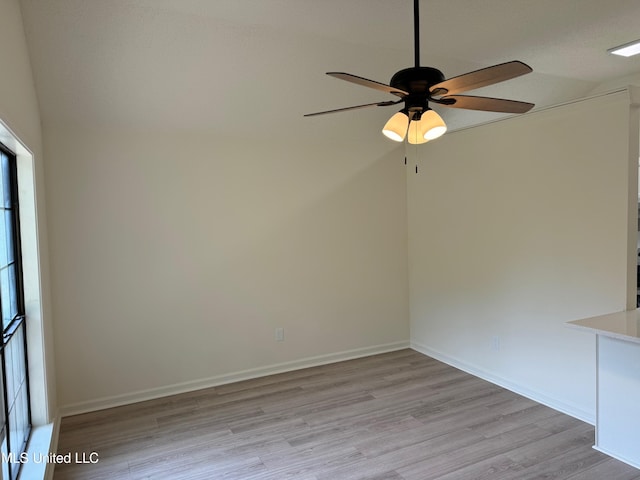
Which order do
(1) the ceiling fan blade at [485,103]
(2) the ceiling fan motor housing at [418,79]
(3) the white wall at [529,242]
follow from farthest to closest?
(3) the white wall at [529,242] < (1) the ceiling fan blade at [485,103] < (2) the ceiling fan motor housing at [418,79]

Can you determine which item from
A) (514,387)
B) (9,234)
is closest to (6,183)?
(9,234)

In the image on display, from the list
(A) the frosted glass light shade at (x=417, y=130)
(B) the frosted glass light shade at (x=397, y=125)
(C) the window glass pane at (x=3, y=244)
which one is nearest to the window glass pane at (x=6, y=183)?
(C) the window glass pane at (x=3, y=244)

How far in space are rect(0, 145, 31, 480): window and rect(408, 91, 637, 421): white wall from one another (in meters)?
3.58

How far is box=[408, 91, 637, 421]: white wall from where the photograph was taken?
297 cm

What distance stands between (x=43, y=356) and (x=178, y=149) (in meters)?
1.96

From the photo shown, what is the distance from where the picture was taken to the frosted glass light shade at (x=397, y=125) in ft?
6.98

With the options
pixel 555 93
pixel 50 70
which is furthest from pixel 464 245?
pixel 50 70

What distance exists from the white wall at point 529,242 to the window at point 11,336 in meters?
3.58

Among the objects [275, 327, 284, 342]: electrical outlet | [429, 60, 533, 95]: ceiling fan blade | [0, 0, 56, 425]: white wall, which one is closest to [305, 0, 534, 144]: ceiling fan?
[429, 60, 533, 95]: ceiling fan blade

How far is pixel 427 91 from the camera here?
201 cm

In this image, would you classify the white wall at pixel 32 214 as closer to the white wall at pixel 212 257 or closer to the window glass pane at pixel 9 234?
the window glass pane at pixel 9 234

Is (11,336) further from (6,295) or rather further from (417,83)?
(417,83)

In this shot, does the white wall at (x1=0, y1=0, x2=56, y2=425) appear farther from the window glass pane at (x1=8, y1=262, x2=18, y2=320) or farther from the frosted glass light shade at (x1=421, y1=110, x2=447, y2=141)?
the frosted glass light shade at (x1=421, y1=110, x2=447, y2=141)

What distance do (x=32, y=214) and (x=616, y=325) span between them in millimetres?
3678
